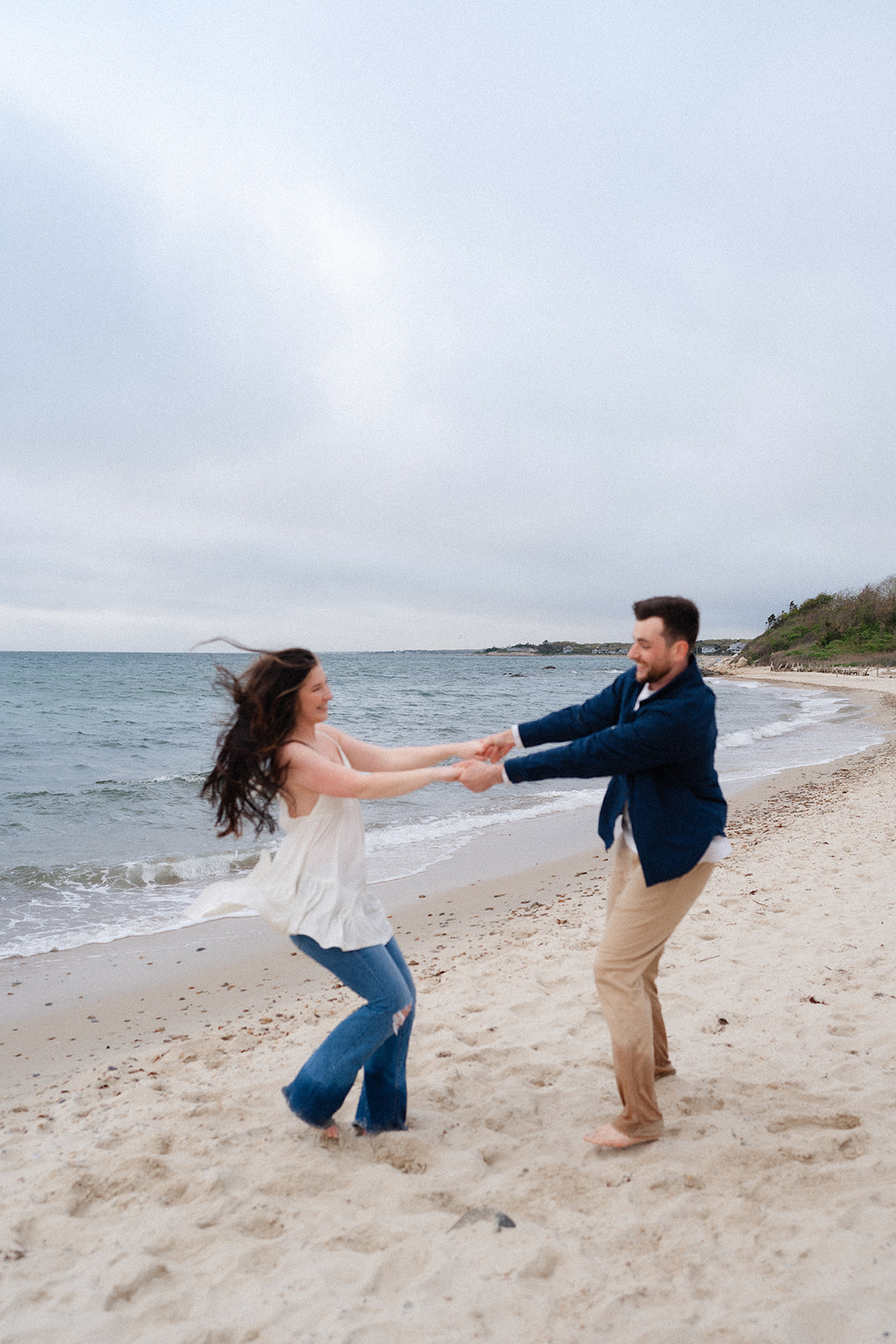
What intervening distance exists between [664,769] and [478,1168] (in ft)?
5.92

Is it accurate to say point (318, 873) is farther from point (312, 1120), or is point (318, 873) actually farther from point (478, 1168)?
point (478, 1168)

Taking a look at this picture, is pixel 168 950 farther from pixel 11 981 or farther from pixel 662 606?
pixel 662 606

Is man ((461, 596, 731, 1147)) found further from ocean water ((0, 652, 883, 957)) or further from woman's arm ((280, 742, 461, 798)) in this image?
ocean water ((0, 652, 883, 957))

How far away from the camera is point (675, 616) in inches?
135

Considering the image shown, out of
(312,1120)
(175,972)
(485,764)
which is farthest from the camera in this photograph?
(175,972)

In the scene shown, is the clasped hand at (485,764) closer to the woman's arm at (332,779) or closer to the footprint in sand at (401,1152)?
the woman's arm at (332,779)

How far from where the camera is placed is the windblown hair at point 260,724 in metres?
3.37

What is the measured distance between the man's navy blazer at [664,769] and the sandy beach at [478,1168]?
1.24m

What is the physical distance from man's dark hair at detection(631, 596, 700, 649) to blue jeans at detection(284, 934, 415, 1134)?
5.92 ft

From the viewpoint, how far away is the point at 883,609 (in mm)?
64188

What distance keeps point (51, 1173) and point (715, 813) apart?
3107 mm

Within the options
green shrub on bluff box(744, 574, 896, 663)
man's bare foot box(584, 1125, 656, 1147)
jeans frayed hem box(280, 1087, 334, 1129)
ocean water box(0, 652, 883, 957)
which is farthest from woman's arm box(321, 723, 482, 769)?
green shrub on bluff box(744, 574, 896, 663)

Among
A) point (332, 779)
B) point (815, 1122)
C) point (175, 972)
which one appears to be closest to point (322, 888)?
point (332, 779)

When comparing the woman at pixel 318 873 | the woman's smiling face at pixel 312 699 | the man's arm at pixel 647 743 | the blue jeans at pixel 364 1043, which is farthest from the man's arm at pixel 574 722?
the blue jeans at pixel 364 1043
